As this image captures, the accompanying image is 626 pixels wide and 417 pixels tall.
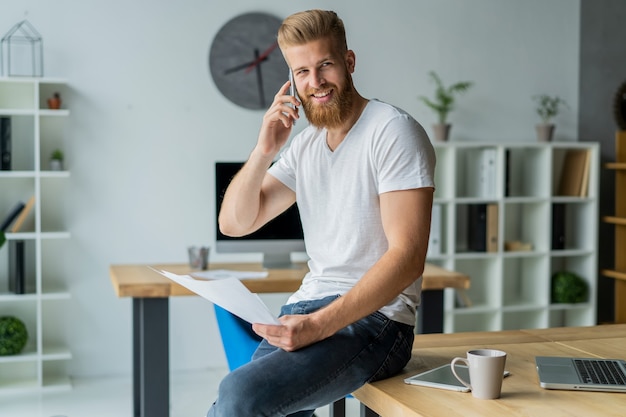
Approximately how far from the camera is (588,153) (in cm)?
522

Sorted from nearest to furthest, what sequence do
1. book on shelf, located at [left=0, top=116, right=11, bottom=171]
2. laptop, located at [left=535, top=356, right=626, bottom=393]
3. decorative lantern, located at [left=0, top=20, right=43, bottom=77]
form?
1. laptop, located at [left=535, top=356, right=626, bottom=393]
2. book on shelf, located at [left=0, top=116, right=11, bottom=171]
3. decorative lantern, located at [left=0, top=20, right=43, bottom=77]

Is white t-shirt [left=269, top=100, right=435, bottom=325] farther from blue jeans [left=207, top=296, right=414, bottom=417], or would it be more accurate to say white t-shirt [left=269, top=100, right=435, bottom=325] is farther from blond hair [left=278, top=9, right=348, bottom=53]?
blond hair [left=278, top=9, right=348, bottom=53]

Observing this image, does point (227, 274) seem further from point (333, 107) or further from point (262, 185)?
point (333, 107)

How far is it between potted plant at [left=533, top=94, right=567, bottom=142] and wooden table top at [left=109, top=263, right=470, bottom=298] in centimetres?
191

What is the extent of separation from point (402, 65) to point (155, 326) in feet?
8.62

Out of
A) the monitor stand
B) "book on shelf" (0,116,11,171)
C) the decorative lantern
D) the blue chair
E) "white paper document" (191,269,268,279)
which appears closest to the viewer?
the blue chair

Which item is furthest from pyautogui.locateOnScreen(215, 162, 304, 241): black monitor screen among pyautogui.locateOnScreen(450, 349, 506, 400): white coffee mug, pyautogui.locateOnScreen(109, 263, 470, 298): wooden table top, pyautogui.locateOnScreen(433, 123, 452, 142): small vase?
pyautogui.locateOnScreen(450, 349, 506, 400): white coffee mug

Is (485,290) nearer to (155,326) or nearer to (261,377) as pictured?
(155,326)

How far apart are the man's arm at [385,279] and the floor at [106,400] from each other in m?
2.31

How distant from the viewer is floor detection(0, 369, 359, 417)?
3.98m

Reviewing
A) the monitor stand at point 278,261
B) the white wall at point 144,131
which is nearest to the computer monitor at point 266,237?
the monitor stand at point 278,261

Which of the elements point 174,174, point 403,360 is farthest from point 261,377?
point 174,174

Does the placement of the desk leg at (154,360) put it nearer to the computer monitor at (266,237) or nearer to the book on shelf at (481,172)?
the computer monitor at (266,237)

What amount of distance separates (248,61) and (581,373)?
11.5ft
